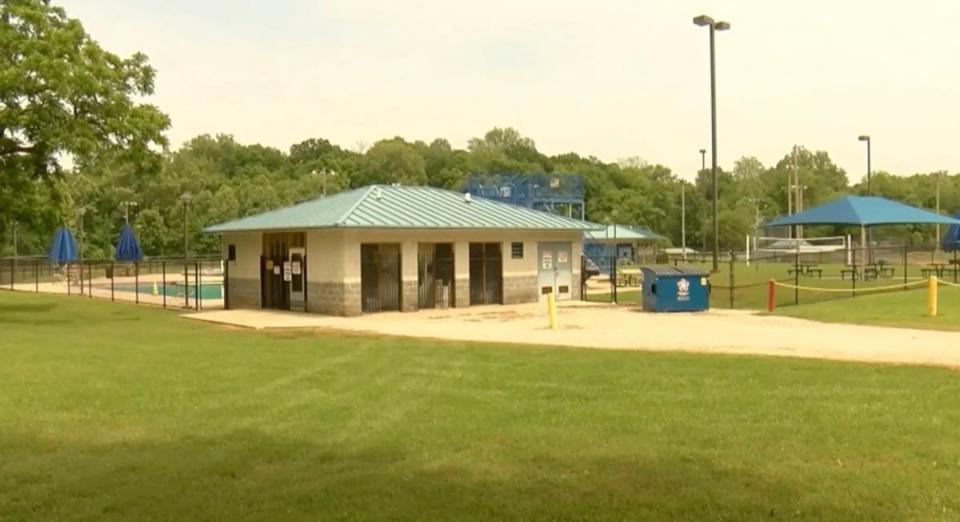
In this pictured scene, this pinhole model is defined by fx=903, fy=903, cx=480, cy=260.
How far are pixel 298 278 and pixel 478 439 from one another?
20.2m

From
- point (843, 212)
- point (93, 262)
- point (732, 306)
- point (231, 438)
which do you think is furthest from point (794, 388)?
point (93, 262)

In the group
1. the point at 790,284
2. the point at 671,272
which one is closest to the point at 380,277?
the point at 671,272

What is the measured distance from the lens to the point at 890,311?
22031mm

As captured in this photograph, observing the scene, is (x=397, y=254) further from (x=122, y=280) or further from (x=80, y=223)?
(x=80, y=223)

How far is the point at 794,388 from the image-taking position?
10.4 meters

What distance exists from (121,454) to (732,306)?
70.7 feet

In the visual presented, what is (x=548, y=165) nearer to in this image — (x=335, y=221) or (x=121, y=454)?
(x=335, y=221)

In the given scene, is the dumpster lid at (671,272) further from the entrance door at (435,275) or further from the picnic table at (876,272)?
the picnic table at (876,272)

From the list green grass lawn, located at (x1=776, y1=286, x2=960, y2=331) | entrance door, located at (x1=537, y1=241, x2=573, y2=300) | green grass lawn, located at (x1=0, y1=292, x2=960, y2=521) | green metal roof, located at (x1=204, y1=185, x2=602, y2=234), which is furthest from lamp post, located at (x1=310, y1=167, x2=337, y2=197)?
green grass lawn, located at (x1=0, y1=292, x2=960, y2=521)

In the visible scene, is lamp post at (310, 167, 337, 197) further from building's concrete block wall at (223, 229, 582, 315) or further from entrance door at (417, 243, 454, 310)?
entrance door at (417, 243, 454, 310)

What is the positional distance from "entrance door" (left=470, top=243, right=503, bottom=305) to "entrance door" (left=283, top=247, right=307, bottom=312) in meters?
5.31

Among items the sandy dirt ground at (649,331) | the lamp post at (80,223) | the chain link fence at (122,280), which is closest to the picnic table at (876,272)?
the sandy dirt ground at (649,331)

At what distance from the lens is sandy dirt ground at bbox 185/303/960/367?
15203mm

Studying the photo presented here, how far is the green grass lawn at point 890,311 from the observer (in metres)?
19.7
